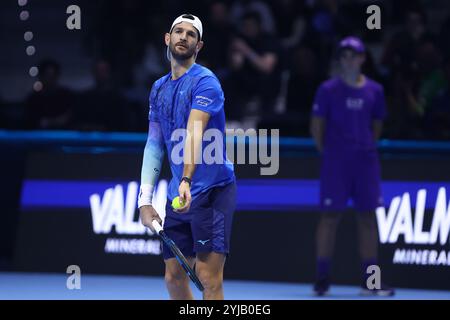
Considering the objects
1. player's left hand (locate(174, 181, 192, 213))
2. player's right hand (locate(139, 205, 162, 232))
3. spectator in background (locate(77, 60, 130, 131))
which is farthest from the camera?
spectator in background (locate(77, 60, 130, 131))

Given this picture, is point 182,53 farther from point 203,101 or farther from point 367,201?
point 367,201

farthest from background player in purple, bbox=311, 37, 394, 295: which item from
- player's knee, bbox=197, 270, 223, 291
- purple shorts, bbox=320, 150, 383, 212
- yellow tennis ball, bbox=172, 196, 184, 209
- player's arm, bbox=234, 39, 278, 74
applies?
yellow tennis ball, bbox=172, 196, 184, 209

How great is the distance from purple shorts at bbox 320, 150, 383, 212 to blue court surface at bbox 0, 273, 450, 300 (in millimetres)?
865

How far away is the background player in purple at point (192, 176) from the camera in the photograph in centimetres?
736

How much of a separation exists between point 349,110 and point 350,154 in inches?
16.5

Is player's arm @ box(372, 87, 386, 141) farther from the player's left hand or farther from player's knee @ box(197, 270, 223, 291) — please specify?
the player's left hand

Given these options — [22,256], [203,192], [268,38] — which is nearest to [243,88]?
[268,38]

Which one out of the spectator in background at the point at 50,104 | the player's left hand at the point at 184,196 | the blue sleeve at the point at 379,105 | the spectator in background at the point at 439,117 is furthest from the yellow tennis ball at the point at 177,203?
the spectator in background at the point at 50,104

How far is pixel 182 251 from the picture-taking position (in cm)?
748

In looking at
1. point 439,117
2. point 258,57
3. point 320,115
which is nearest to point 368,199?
point 320,115

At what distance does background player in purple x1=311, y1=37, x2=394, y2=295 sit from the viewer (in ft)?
36.1

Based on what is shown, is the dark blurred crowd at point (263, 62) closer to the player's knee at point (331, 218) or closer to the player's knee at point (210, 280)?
the player's knee at point (331, 218)

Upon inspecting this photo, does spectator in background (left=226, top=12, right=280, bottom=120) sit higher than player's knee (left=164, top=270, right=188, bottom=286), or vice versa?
spectator in background (left=226, top=12, right=280, bottom=120)

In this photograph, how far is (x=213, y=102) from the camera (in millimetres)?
7328
